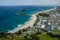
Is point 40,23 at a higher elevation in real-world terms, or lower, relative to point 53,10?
lower

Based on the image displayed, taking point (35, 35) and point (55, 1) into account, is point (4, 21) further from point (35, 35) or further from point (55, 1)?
point (55, 1)

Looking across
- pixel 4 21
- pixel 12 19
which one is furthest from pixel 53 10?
pixel 4 21

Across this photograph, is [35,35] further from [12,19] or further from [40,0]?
[40,0]

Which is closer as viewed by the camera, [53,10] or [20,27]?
[20,27]

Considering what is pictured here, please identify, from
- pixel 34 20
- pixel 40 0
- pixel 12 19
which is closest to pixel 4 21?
pixel 12 19

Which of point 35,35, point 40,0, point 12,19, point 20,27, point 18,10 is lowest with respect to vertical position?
point 35,35

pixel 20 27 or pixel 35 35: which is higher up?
pixel 20 27

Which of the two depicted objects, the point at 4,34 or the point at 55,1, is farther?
the point at 55,1
